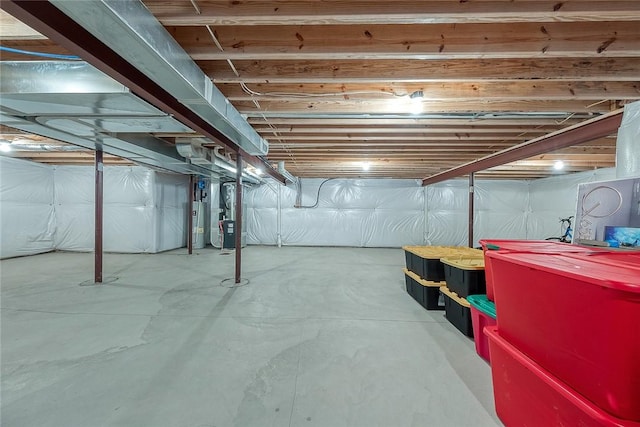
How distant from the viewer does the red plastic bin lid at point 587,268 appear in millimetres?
672

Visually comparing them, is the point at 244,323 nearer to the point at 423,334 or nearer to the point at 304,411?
the point at 304,411

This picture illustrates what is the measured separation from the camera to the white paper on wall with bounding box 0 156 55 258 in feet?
15.8

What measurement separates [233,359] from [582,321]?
70.6 inches

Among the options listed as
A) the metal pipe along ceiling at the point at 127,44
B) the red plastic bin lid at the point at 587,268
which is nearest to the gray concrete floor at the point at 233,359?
the red plastic bin lid at the point at 587,268

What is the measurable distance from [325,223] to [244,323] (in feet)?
16.5

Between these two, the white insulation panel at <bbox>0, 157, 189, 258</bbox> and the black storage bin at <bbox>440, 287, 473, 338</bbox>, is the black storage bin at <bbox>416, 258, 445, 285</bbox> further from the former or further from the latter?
the white insulation panel at <bbox>0, 157, 189, 258</bbox>

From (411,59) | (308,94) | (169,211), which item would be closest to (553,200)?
(411,59)

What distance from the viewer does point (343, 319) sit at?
226 centimetres

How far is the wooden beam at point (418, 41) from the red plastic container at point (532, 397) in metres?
1.71

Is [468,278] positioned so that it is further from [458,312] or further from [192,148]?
[192,148]

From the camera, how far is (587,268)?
82cm

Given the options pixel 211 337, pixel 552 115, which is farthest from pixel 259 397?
pixel 552 115

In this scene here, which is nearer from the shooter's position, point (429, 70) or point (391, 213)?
point (429, 70)

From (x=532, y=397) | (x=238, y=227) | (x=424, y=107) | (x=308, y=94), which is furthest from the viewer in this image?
(x=238, y=227)
